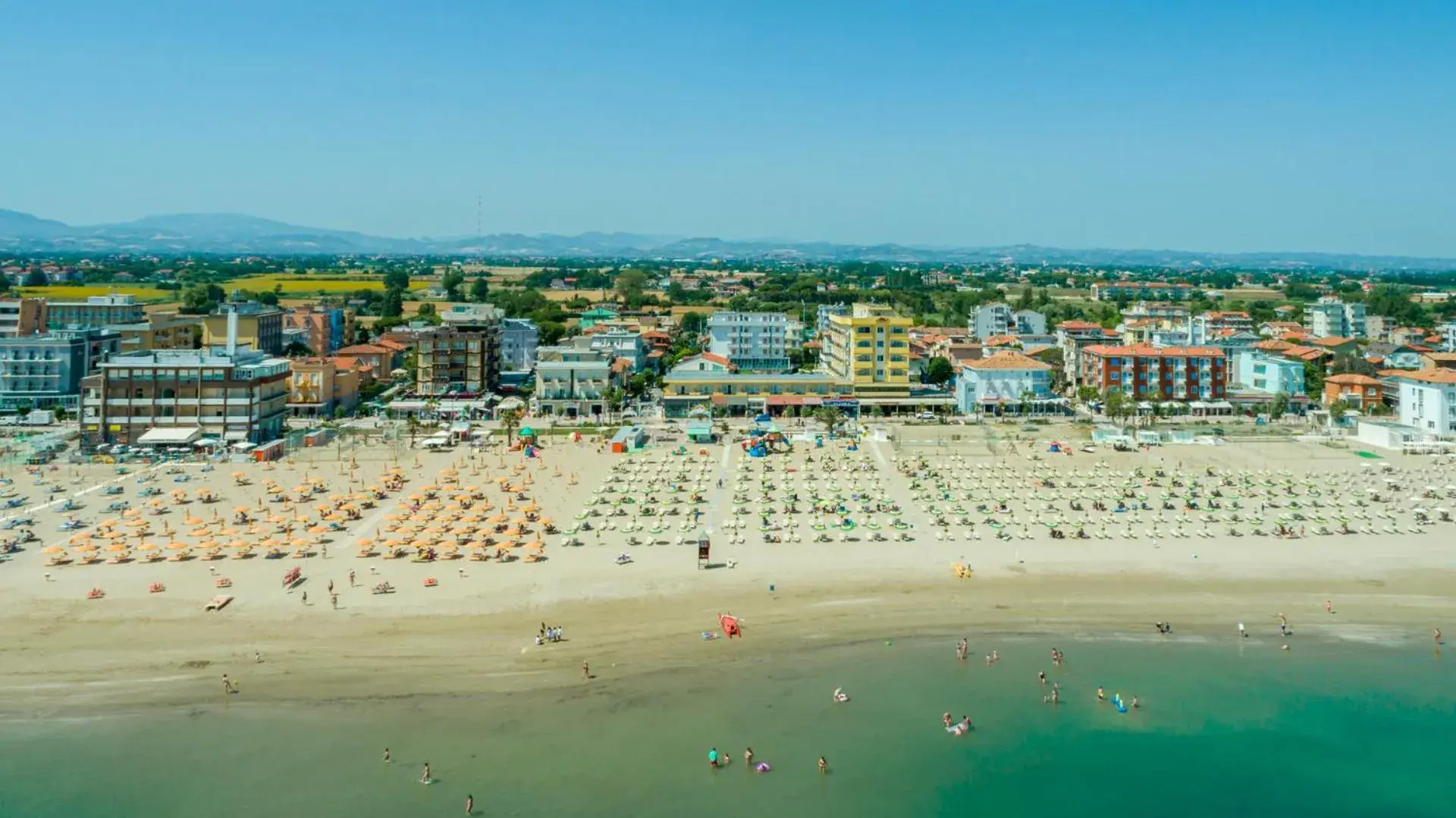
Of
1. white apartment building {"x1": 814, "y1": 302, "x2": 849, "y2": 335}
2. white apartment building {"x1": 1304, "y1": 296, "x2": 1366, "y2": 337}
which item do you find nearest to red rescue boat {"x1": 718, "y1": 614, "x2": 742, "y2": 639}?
white apartment building {"x1": 814, "y1": 302, "x2": 849, "y2": 335}

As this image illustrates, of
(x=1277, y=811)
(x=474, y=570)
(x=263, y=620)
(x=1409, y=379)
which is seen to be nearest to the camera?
(x=1277, y=811)

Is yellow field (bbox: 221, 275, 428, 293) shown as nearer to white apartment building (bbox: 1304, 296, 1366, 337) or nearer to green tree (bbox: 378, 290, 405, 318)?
green tree (bbox: 378, 290, 405, 318)

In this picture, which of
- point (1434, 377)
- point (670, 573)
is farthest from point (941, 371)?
point (670, 573)

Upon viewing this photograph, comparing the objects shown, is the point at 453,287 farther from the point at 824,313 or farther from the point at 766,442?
the point at 766,442

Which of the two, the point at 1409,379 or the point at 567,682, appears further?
the point at 1409,379

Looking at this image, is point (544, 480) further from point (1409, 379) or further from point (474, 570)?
point (1409, 379)

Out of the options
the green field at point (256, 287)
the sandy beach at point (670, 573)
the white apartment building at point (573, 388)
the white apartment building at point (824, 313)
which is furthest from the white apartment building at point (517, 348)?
the green field at point (256, 287)

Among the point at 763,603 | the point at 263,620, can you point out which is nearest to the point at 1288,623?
the point at 763,603
